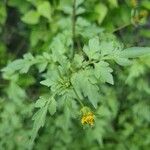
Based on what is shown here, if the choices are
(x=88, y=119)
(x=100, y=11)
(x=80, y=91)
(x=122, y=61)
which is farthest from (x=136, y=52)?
(x=100, y=11)

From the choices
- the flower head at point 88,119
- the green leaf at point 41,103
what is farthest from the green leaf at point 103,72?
the green leaf at point 41,103

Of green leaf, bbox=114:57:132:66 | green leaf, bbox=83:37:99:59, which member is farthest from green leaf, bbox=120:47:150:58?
green leaf, bbox=83:37:99:59

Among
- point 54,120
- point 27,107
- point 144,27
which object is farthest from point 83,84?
point 144,27

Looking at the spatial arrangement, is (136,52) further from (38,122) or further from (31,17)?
(31,17)

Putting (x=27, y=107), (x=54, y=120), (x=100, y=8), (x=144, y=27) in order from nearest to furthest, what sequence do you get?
(x=27, y=107), (x=54, y=120), (x=100, y=8), (x=144, y=27)

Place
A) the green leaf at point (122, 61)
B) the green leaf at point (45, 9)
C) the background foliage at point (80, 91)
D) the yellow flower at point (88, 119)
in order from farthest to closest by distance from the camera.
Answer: the green leaf at point (45, 9) < the background foliage at point (80, 91) < the green leaf at point (122, 61) < the yellow flower at point (88, 119)

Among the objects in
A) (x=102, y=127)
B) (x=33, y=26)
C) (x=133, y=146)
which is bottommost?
(x=133, y=146)

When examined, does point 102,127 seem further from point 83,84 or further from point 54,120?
point 83,84

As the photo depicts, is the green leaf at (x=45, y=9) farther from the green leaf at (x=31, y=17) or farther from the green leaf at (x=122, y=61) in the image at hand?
the green leaf at (x=122, y=61)

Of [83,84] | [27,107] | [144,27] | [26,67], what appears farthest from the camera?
[144,27]
